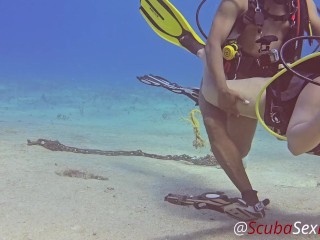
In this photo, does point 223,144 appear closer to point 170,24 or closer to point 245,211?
point 245,211

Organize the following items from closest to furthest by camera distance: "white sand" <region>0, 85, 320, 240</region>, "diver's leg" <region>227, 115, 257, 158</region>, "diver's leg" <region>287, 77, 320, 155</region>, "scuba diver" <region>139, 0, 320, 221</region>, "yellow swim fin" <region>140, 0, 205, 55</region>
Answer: "diver's leg" <region>287, 77, 320, 155</region> → "scuba diver" <region>139, 0, 320, 221</region> → "white sand" <region>0, 85, 320, 240</region> → "diver's leg" <region>227, 115, 257, 158</region> → "yellow swim fin" <region>140, 0, 205, 55</region>

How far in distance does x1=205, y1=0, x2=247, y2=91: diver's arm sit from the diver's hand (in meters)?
0.07

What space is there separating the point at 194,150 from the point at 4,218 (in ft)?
16.5

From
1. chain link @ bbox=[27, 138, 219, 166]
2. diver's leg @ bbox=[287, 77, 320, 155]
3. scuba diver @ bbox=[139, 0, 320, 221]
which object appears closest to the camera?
diver's leg @ bbox=[287, 77, 320, 155]

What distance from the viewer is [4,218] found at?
3.30 m

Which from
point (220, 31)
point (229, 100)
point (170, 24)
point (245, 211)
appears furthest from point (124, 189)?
point (170, 24)

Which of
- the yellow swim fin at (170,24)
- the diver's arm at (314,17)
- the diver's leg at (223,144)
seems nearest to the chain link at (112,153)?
the yellow swim fin at (170,24)

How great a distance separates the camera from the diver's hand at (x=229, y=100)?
10.6ft

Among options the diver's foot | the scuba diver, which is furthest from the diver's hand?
the diver's foot

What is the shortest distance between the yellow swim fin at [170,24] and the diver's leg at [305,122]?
8.11 ft

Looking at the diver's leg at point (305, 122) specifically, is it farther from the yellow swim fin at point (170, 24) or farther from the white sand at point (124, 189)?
the yellow swim fin at point (170, 24)

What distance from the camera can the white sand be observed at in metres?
3.27

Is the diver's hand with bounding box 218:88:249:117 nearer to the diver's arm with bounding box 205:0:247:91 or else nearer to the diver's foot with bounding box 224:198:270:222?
the diver's arm with bounding box 205:0:247:91

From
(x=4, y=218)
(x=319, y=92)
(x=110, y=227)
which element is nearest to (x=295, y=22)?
(x=319, y=92)
